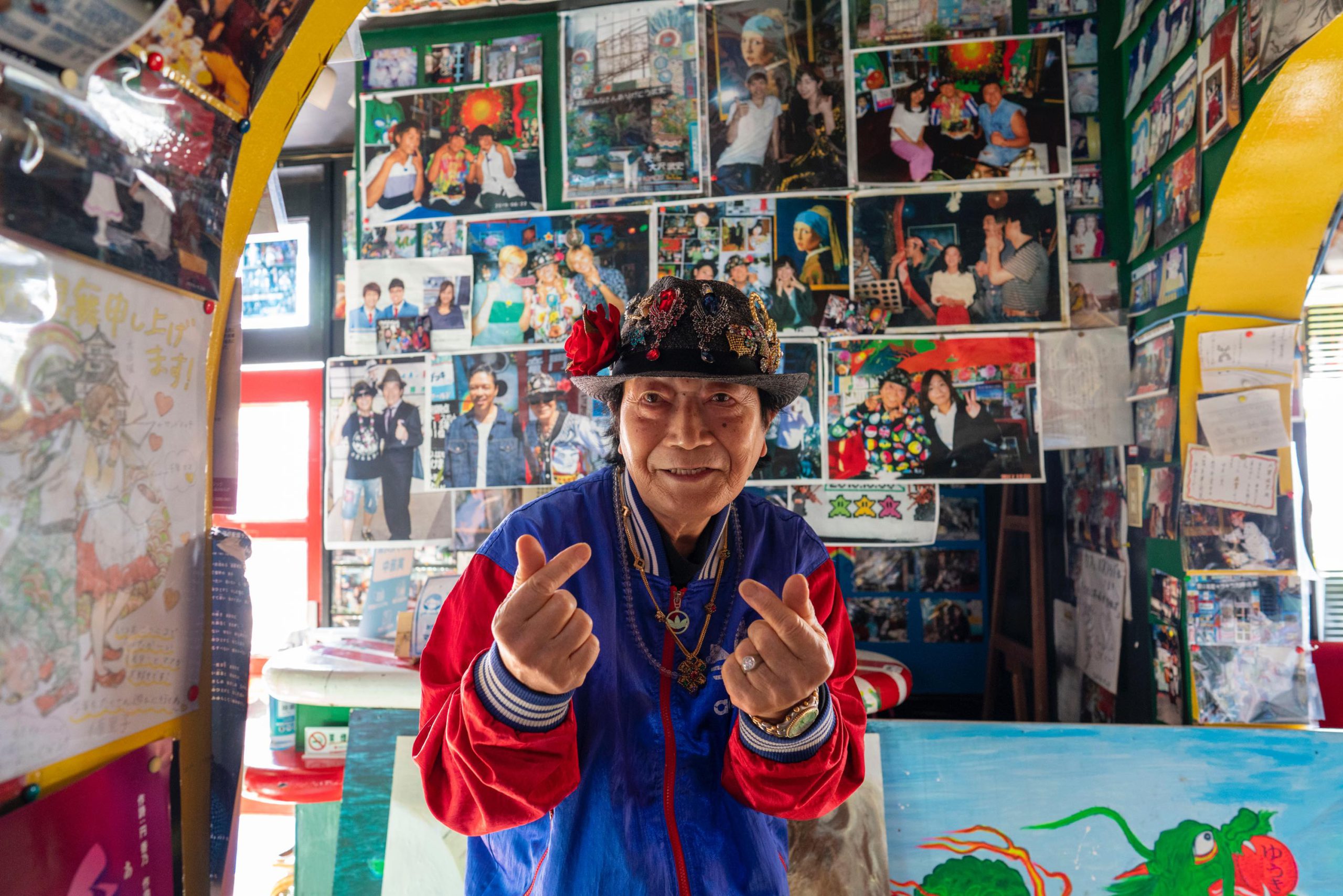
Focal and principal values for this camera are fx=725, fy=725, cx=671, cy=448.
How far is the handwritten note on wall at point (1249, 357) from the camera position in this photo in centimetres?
208

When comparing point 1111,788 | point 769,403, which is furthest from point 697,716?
point 1111,788

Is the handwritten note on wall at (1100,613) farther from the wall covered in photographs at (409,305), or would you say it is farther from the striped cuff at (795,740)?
the wall covered in photographs at (409,305)

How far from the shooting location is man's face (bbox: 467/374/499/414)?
9.00ft

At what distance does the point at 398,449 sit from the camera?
2811 mm

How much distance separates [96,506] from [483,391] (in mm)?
1967

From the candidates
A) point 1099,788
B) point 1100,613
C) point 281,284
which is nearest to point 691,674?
point 1099,788

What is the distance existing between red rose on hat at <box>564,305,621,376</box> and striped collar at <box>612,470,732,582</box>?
0.21m

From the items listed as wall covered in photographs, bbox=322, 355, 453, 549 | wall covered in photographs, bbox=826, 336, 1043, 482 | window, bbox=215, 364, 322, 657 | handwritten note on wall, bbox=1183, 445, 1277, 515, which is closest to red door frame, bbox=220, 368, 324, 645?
window, bbox=215, 364, 322, 657

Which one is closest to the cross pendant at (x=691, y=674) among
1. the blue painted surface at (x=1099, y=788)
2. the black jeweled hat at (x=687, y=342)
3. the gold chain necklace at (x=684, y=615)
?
the gold chain necklace at (x=684, y=615)

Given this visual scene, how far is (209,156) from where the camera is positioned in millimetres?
915

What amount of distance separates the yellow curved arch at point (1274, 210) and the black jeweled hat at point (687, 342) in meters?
1.50

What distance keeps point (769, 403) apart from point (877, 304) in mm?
1336

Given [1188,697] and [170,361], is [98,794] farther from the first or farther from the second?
[1188,697]

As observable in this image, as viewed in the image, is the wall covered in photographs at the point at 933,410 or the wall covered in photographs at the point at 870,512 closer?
the wall covered in photographs at the point at 933,410
